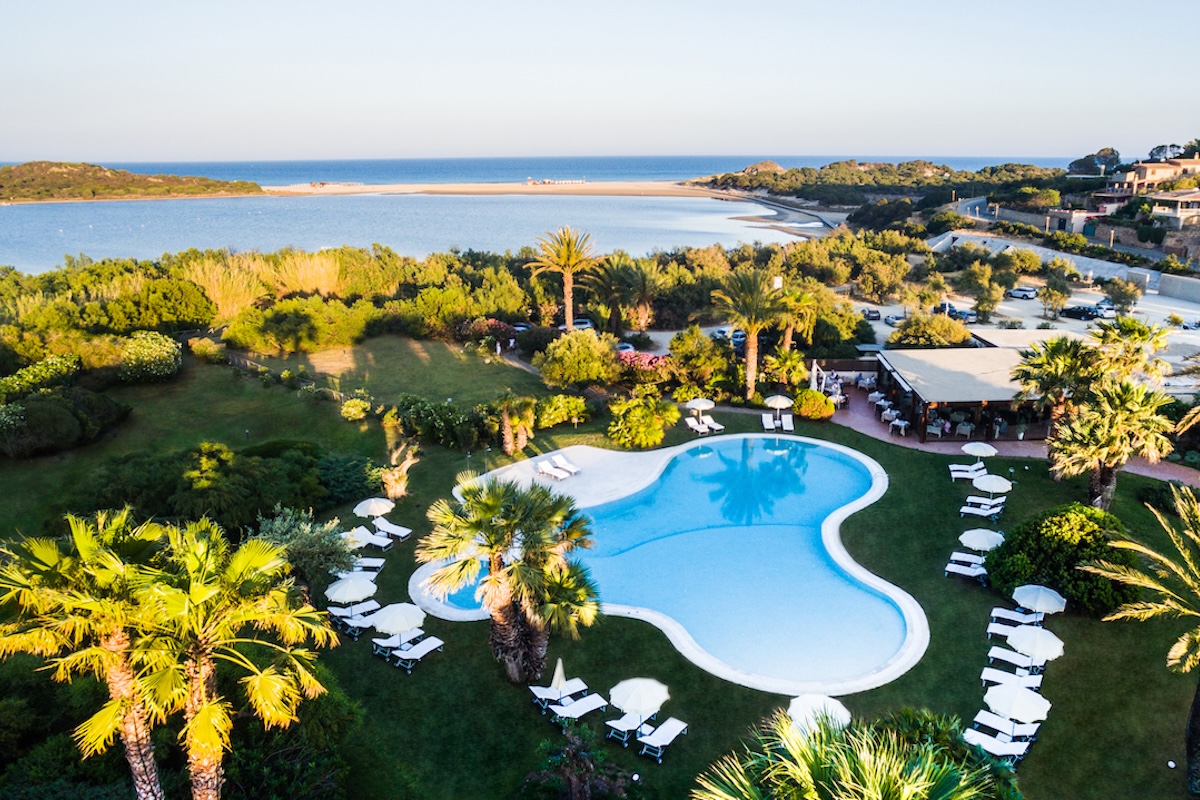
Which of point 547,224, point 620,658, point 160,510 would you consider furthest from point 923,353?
point 547,224

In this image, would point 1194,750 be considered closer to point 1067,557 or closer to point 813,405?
point 1067,557

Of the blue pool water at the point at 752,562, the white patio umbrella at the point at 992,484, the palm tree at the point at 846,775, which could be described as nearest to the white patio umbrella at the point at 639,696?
the blue pool water at the point at 752,562

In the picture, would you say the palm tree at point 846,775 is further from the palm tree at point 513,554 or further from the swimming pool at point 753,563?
the swimming pool at point 753,563

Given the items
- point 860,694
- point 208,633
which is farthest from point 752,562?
point 208,633

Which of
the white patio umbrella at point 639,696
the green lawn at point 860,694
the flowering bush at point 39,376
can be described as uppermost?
the flowering bush at point 39,376

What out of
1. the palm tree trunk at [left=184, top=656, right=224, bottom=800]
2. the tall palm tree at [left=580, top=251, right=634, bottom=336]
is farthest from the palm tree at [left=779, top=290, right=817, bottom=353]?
the palm tree trunk at [left=184, top=656, right=224, bottom=800]

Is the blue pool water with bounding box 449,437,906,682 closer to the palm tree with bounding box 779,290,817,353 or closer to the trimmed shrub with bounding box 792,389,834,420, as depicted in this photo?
the trimmed shrub with bounding box 792,389,834,420

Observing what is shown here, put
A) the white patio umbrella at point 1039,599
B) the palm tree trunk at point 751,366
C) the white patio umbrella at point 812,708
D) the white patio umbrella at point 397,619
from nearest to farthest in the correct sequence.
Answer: the white patio umbrella at point 812,708, the white patio umbrella at point 397,619, the white patio umbrella at point 1039,599, the palm tree trunk at point 751,366
